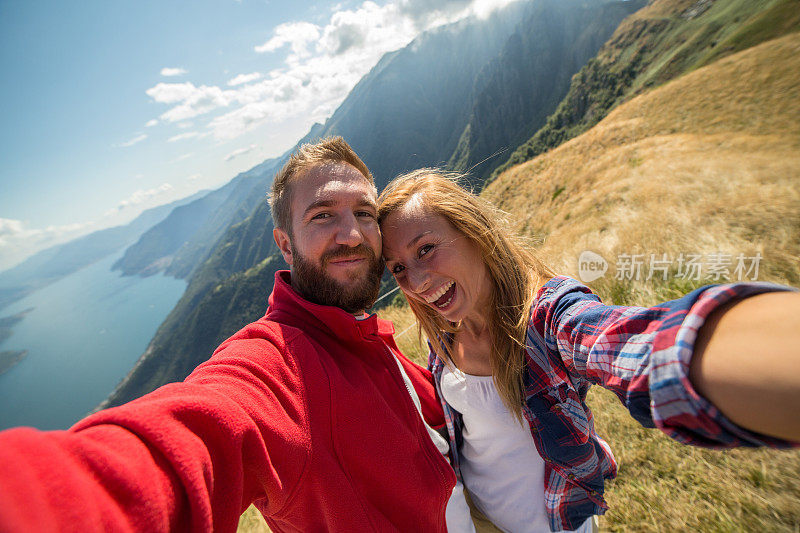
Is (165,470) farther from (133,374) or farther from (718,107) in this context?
(133,374)

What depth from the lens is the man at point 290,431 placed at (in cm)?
81

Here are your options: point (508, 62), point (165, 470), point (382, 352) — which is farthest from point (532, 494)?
point (508, 62)

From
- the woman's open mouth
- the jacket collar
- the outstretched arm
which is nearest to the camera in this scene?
the outstretched arm

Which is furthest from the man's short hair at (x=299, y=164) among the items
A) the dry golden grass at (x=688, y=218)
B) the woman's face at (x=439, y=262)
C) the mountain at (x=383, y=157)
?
the mountain at (x=383, y=157)

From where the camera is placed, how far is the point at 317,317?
1.91 metres

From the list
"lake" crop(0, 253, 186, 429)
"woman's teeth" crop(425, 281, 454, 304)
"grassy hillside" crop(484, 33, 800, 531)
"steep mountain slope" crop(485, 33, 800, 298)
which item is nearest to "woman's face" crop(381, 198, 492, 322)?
"woman's teeth" crop(425, 281, 454, 304)

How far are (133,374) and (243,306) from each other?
42.9m

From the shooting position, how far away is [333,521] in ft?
4.91

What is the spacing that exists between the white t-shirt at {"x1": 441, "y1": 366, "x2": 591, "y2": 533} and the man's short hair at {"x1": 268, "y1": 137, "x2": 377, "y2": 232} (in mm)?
1745

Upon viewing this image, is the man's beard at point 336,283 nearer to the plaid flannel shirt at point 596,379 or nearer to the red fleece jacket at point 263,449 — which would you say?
the red fleece jacket at point 263,449

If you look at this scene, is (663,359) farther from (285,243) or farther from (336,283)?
(285,243)

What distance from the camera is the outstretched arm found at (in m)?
0.75

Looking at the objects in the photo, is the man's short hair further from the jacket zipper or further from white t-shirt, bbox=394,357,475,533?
white t-shirt, bbox=394,357,475,533

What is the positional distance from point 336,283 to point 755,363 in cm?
183
